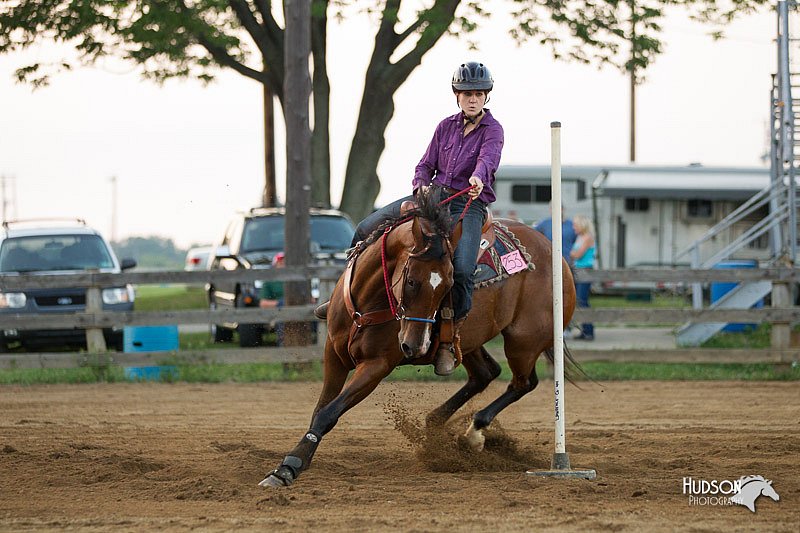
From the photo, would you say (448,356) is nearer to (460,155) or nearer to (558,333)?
(558,333)

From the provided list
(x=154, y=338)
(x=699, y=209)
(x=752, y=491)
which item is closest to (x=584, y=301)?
(x=154, y=338)

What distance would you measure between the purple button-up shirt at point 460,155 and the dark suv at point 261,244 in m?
8.15

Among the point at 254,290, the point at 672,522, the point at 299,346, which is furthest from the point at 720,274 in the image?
the point at 672,522

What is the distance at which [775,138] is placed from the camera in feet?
55.9

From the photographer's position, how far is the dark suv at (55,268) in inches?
585

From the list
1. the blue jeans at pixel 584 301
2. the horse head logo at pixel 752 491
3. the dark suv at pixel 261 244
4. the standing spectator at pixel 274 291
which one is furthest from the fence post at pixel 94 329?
the horse head logo at pixel 752 491

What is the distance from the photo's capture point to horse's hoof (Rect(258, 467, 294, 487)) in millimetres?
6477

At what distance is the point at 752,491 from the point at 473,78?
3248 millimetres

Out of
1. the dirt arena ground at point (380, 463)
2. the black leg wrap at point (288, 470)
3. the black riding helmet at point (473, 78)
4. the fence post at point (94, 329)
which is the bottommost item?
the dirt arena ground at point (380, 463)

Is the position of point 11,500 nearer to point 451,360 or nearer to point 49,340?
point 451,360

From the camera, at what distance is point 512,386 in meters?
8.49

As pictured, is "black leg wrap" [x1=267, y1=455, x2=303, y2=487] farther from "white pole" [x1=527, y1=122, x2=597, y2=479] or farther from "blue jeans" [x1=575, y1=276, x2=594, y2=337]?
"blue jeans" [x1=575, y1=276, x2=594, y2=337]

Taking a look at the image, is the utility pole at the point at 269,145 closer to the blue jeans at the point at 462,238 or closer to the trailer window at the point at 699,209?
the trailer window at the point at 699,209

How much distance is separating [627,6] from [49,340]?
12.2m
